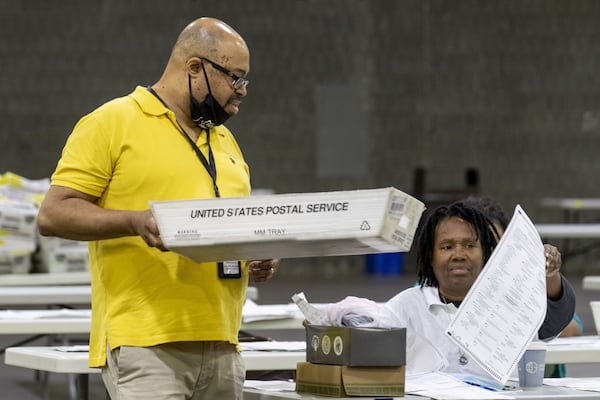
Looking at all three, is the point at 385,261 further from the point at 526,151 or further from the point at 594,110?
the point at 594,110

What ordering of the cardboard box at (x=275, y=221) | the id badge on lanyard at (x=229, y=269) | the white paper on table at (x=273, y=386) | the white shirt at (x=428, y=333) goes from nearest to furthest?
the cardboard box at (x=275, y=221), the id badge on lanyard at (x=229, y=269), the white paper on table at (x=273, y=386), the white shirt at (x=428, y=333)

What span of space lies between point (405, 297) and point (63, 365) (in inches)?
42.1

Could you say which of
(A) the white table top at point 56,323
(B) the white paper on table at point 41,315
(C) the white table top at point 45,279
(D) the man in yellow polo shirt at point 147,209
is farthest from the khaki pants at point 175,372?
(C) the white table top at point 45,279

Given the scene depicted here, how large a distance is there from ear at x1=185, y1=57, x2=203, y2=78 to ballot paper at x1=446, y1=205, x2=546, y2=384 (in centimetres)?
83

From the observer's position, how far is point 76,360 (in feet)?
11.9

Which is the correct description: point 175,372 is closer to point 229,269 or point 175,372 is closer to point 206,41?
point 229,269

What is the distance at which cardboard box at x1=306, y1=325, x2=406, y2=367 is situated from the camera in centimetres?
267

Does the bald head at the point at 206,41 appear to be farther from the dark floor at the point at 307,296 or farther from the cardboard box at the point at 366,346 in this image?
the dark floor at the point at 307,296

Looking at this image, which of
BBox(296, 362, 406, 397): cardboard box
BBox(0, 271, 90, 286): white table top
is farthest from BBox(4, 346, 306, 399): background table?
BBox(0, 271, 90, 286): white table top

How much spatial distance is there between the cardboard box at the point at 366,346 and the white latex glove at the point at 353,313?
110mm

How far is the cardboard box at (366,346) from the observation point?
267 centimetres

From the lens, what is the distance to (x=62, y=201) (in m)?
2.61

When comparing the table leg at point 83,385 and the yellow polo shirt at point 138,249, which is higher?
the yellow polo shirt at point 138,249

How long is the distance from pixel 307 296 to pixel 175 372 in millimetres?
7955
